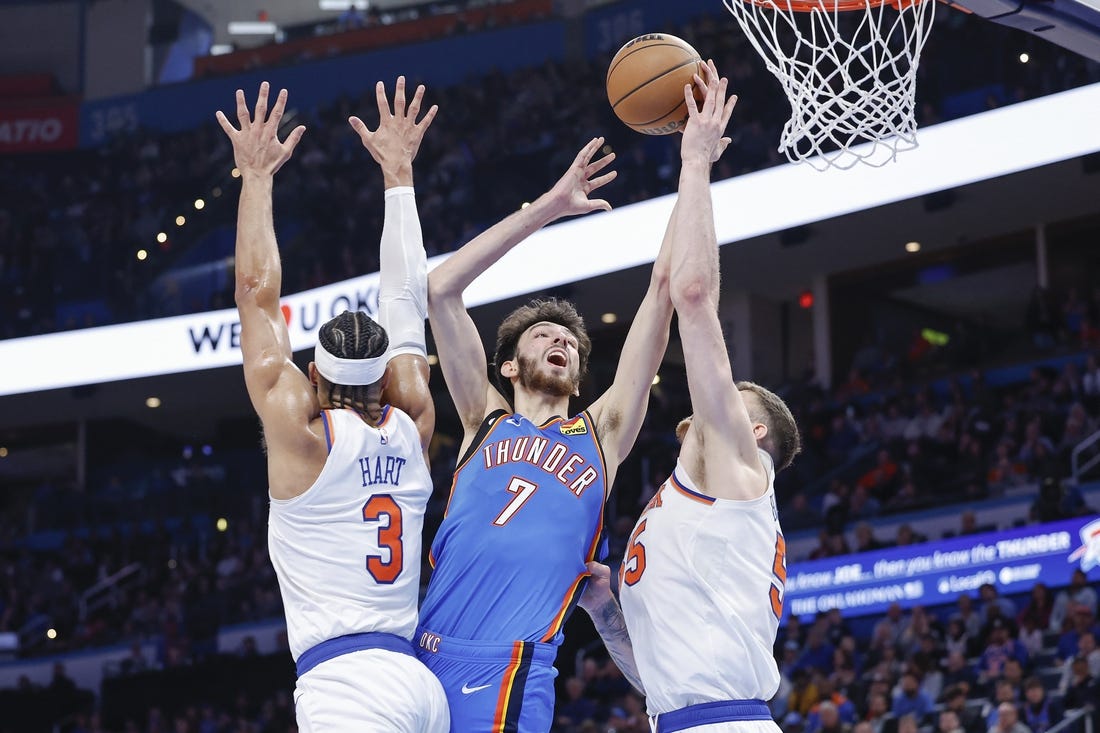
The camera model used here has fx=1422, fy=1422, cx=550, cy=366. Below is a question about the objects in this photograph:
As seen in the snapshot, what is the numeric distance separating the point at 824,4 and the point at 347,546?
313cm

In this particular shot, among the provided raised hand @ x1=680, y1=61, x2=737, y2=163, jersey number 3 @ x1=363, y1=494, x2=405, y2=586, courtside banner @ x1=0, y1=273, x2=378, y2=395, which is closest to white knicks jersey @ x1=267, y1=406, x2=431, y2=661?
jersey number 3 @ x1=363, y1=494, x2=405, y2=586

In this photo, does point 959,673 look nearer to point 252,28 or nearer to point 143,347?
point 143,347

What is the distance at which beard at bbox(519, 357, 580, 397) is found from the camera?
183 inches

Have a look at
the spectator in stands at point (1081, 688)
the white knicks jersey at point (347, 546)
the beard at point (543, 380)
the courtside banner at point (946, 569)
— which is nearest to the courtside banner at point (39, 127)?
the courtside banner at point (946, 569)

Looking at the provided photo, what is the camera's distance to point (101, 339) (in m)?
19.4

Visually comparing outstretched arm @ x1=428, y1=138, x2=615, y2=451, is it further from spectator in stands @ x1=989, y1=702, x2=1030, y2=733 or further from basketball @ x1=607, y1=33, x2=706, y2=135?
spectator in stands @ x1=989, y1=702, x2=1030, y2=733

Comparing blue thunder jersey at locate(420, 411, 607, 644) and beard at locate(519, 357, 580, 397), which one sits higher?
beard at locate(519, 357, 580, 397)

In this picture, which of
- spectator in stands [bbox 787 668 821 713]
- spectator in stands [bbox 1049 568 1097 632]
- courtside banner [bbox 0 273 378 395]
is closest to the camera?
spectator in stands [bbox 1049 568 1097 632]

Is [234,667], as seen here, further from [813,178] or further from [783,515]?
[813,178]

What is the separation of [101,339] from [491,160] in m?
5.96

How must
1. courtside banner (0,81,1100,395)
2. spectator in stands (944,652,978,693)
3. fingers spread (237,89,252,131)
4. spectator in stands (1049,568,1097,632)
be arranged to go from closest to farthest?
fingers spread (237,89,252,131) < spectator in stands (944,652,978,693) < spectator in stands (1049,568,1097,632) < courtside banner (0,81,1100,395)

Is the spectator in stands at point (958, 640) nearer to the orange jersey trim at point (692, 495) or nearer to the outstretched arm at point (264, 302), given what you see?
the orange jersey trim at point (692, 495)

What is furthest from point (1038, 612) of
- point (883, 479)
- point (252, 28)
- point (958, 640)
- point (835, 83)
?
point (252, 28)

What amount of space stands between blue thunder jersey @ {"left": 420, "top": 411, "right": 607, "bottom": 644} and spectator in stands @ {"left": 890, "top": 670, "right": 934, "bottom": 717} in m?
7.00
